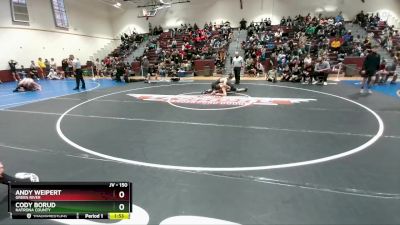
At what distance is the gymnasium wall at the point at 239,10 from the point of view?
82.4 feet

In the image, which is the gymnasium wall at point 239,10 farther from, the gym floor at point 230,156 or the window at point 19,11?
the gym floor at point 230,156

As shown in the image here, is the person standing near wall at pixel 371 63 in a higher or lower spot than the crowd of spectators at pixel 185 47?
lower

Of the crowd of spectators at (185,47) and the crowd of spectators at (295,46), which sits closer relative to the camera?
the crowd of spectators at (295,46)

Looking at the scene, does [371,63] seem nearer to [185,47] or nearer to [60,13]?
[185,47]

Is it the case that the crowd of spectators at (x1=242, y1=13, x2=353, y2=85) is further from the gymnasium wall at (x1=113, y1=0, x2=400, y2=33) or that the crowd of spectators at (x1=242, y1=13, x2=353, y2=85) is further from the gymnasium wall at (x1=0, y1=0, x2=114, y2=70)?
the gymnasium wall at (x1=0, y1=0, x2=114, y2=70)

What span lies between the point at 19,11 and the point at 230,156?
929 inches

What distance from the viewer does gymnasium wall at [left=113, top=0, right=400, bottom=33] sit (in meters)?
25.1

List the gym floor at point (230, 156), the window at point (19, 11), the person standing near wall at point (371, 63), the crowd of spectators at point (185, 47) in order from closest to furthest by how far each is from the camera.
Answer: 1. the gym floor at point (230, 156)
2. the person standing near wall at point (371, 63)
3. the crowd of spectators at point (185, 47)
4. the window at point (19, 11)

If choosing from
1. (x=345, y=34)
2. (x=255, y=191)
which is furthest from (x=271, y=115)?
(x=345, y=34)

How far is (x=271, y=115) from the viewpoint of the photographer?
685 centimetres

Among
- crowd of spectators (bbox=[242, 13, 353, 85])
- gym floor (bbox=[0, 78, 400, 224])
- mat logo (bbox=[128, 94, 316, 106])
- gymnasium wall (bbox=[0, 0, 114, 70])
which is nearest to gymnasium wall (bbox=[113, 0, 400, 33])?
crowd of spectators (bbox=[242, 13, 353, 85])
